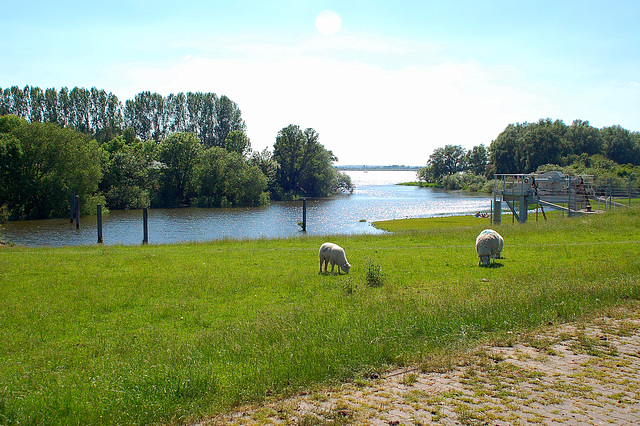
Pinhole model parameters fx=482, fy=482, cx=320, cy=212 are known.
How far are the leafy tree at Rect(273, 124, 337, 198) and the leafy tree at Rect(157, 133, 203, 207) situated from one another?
29.5 meters

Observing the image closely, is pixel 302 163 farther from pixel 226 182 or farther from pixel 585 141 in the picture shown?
pixel 585 141

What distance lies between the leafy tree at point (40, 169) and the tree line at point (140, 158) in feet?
0.39

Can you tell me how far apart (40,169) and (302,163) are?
66778 mm

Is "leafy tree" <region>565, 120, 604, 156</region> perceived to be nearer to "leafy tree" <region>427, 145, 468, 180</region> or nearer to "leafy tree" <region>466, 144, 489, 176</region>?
"leafy tree" <region>466, 144, 489, 176</region>

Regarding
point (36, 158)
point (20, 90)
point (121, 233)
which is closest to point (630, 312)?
point (121, 233)

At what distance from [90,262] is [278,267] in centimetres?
774

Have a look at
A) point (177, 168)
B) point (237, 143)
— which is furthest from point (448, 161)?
point (177, 168)

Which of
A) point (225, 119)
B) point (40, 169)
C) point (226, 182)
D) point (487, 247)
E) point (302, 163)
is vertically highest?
point (225, 119)

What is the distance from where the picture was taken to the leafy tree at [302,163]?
395ft

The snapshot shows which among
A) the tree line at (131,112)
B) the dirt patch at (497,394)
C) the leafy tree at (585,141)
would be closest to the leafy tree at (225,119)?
the tree line at (131,112)

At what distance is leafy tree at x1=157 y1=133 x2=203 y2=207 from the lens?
90.3 metres

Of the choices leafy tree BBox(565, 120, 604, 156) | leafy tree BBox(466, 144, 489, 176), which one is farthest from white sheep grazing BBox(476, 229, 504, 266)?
leafy tree BBox(466, 144, 489, 176)

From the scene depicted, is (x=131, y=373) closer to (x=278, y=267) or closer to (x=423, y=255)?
(x=278, y=267)

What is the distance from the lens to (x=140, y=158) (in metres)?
86.2
